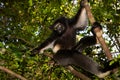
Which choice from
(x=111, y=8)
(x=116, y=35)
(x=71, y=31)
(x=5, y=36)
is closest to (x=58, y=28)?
(x=71, y=31)

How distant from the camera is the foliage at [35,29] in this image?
7.85m

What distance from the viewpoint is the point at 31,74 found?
10.2 m

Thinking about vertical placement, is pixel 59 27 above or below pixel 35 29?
below

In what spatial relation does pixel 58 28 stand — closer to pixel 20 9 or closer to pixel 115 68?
pixel 115 68

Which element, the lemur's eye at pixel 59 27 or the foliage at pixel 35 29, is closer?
the foliage at pixel 35 29

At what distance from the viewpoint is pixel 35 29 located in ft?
35.7

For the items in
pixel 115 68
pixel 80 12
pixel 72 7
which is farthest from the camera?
pixel 72 7

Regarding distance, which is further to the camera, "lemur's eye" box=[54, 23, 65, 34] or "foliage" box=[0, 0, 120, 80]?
"lemur's eye" box=[54, 23, 65, 34]

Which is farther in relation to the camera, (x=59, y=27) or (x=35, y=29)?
(x=35, y=29)

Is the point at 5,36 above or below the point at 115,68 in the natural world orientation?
above

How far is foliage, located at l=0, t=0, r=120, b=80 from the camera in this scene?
Answer: 7.85 meters

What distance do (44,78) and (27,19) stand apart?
121 inches

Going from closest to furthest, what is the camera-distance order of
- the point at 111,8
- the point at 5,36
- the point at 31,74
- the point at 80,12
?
1. the point at 80,12
2. the point at 5,36
3. the point at 111,8
4. the point at 31,74

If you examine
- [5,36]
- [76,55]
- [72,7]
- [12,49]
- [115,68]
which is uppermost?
[72,7]
